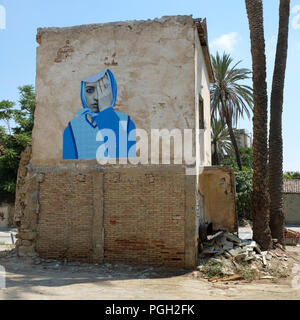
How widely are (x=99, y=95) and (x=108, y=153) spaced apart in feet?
6.16

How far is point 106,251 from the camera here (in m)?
11.3

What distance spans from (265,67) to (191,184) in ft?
17.1

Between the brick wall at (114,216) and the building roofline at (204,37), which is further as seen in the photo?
the building roofline at (204,37)

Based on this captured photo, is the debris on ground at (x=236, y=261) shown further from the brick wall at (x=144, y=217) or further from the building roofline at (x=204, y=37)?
the building roofline at (x=204, y=37)

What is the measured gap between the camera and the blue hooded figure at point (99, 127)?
38.1ft

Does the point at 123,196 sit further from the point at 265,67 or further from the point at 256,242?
the point at 265,67

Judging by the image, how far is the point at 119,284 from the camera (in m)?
9.17

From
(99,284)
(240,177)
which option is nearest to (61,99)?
(99,284)

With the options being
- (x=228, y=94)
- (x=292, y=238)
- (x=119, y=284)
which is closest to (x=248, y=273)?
(x=119, y=284)

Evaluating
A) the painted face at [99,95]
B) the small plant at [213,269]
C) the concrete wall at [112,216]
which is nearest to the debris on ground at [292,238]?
the small plant at [213,269]

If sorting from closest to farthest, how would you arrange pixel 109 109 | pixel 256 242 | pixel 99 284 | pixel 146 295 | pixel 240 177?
pixel 146 295, pixel 99 284, pixel 109 109, pixel 256 242, pixel 240 177

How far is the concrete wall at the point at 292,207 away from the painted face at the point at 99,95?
25558 mm

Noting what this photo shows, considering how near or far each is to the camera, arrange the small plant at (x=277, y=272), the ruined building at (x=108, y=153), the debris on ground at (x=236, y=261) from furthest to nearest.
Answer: the ruined building at (x=108, y=153) → the small plant at (x=277, y=272) → the debris on ground at (x=236, y=261)
